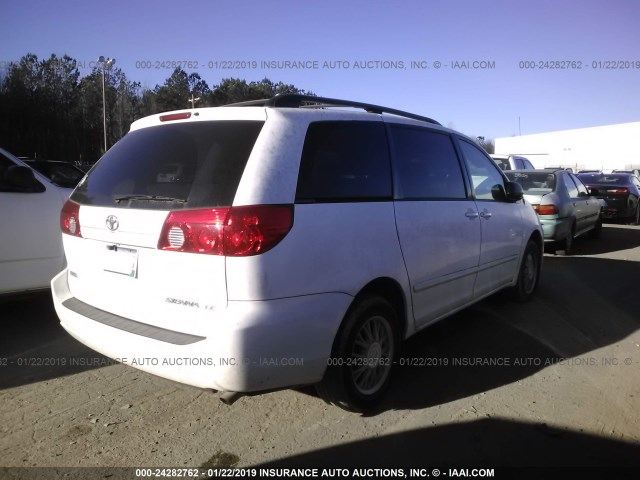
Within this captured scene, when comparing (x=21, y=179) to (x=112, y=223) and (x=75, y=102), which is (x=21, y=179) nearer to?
(x=112, y=223)

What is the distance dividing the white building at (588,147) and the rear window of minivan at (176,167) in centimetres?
6548

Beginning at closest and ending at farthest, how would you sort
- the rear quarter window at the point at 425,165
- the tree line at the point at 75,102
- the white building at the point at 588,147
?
the rear quarter window at the point at 425,165
the tree line at the point at 75,102
the white building at the point at 588,147

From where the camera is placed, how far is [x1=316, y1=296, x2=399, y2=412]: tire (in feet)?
8.96

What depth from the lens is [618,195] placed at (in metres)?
13.6

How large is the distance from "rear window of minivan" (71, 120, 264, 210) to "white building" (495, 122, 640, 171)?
65480mm

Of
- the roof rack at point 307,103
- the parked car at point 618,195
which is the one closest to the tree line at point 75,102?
the parked car at point 618,195

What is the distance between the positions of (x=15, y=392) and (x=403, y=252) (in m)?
2.86

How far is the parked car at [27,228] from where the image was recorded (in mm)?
4215

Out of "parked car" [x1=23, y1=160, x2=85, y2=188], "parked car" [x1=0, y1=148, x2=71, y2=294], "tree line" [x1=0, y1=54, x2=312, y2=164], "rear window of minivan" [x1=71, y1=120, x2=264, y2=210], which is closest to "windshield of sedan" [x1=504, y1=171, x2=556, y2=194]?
"rear window of minivan" [x1=71, y1=120, x2=264, y2=210]

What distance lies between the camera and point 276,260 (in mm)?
2334

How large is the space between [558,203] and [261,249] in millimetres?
7456

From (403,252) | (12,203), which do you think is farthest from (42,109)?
(403,252)

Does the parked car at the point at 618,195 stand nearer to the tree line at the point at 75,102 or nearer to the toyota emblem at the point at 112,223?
the toyota emblem at the point at 112,223

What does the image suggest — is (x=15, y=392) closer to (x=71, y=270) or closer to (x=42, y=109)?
(x=71, y=270)
